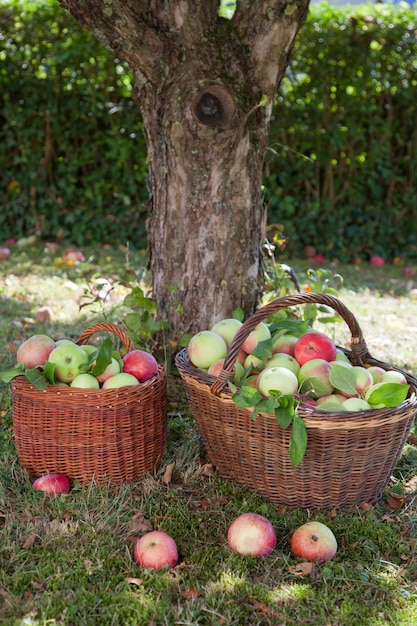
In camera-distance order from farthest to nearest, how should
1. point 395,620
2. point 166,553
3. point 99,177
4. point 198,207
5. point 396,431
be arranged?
point 99,177, point 198,207, point 396,431, point 166,553, point 395,620

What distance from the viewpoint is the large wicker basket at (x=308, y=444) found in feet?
7.39

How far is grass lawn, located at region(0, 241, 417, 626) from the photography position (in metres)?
1.89

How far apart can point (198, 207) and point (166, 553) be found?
5.73 ft

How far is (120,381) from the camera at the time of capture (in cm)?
247

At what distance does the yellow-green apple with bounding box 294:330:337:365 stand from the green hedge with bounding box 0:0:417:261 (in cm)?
437

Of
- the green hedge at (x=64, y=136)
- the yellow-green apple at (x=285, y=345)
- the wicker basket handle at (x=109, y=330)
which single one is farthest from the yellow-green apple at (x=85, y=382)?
the green hedge at (x=64, y=136)

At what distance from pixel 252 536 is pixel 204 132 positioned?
189cm

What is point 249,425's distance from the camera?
2357 millimetres

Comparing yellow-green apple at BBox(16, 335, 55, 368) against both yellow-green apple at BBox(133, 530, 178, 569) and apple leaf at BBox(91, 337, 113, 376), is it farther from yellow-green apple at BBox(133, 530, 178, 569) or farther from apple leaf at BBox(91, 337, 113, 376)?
yellow-green apple at BBox(133, 530, 178, 569)

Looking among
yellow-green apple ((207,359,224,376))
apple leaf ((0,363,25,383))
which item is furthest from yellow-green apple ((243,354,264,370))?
apple leaf ((0,363,25,383))

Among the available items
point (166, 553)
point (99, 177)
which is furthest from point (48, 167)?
point (166, 553)

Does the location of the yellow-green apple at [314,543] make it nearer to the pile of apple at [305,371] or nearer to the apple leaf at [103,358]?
the pile of apple at [305,371]

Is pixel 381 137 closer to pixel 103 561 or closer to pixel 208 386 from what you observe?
pixel 208 386

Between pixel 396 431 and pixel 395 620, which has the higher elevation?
pixel 396 431
